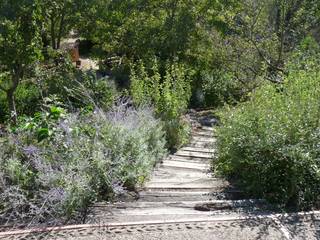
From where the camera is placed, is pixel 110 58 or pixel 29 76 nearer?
pixel 29 76

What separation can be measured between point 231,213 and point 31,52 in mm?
4769

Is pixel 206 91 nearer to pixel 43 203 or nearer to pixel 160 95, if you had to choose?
pixel 160 95

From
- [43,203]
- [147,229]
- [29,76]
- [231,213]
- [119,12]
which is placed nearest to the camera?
[147,229]

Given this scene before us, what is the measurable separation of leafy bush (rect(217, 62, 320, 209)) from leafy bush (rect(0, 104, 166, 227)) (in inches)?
40.7

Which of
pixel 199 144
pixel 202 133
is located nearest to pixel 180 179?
pixel 199 144

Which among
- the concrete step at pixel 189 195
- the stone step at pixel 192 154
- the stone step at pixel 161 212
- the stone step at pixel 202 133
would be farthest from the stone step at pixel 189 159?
the stone step at pixel 161 212

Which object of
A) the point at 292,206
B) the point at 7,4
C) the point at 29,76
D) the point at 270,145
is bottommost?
the point at 292,206

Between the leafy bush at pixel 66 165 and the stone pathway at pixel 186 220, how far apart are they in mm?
198

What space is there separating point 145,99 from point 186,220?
14.0 feet

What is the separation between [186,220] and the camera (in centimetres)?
356

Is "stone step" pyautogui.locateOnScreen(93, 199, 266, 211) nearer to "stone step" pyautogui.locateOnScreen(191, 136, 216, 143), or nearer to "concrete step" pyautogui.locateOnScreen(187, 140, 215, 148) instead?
"concrete step" pyautogui.locateOnScreen(187, 140, 215, 148)

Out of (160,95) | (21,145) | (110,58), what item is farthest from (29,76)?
(21,145)

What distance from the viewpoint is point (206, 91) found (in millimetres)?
11445

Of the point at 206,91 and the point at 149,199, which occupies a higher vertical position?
the point at 206,91
